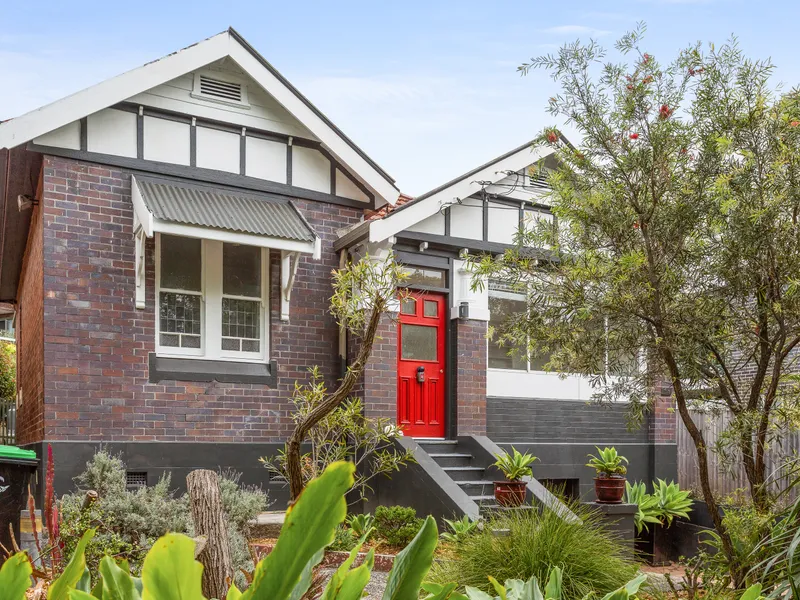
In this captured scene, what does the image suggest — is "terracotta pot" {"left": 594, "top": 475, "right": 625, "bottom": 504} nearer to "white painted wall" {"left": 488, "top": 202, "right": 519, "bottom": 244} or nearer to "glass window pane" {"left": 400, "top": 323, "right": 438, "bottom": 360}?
"glass window pane" {"left": 400, "top": 323, "right": 438, "bottom": 360}

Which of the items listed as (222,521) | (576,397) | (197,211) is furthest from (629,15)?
(576,397)

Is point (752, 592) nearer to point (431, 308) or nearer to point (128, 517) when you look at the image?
point (128, 517)

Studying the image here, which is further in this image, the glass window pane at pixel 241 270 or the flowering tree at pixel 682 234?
the glass window pane at pixel 241 270

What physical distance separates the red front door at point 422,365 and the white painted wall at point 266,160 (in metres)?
2.57

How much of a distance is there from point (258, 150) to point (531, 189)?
4317mm

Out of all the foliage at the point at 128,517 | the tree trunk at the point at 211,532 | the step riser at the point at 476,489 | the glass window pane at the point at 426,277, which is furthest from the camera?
the glass window pane at the point at 426,277

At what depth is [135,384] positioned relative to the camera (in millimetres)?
10102

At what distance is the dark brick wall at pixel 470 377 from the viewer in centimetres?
1194

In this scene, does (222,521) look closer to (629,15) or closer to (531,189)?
(629,15)

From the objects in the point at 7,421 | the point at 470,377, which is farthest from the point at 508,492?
the point at 7,421

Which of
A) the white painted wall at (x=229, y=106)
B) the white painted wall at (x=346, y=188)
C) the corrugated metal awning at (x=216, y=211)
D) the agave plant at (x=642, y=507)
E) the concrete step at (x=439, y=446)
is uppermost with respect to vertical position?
the white painted wall at (x=229, y=106)

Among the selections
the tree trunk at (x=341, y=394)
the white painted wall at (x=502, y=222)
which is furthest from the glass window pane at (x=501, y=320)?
the tree trunk at (x=341, y=394)

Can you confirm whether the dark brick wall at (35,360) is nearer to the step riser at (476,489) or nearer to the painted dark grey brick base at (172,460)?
the painted dark grey brick base at (172,460)

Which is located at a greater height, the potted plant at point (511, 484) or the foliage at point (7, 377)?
the foliage at point (7, 377)
